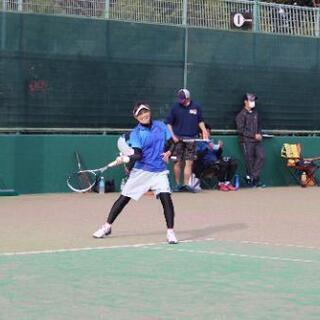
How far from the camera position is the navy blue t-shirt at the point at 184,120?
1761 centimetres

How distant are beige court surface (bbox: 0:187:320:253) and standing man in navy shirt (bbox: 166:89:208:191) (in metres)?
0.58

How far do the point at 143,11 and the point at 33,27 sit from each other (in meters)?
2.39

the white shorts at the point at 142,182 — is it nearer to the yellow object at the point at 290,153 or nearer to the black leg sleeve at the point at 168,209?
the black leg sleeve at the point at 168,209

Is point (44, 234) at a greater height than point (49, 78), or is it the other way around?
point (49, 78)

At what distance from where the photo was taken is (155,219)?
44.1 feet

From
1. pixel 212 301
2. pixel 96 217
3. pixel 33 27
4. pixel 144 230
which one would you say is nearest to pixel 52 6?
pixel 33 27

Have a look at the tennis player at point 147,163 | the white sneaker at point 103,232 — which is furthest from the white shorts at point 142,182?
the white sneaker at point 103,232

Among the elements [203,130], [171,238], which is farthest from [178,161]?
[171,238]

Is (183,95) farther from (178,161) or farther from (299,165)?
(299,165)

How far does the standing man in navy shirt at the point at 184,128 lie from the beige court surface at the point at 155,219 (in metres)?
0.58

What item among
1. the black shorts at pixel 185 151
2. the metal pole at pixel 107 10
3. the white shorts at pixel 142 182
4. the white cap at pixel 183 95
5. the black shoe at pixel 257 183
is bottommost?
the black shoe at pixel 257 183

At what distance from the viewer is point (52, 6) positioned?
17016 millimetres

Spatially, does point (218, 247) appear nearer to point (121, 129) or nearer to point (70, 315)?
point (70, 315)

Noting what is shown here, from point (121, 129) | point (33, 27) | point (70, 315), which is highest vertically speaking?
point (33, 27)
